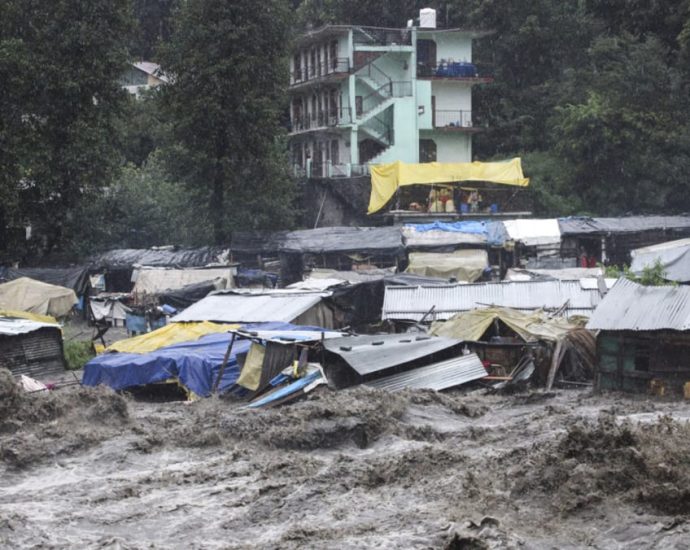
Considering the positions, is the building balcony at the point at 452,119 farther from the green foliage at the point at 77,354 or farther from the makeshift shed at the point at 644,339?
the makeshift shed at the point at 644,339

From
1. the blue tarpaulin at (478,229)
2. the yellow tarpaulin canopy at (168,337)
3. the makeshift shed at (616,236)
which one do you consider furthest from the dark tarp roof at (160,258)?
the makeshift shed at (616,236)

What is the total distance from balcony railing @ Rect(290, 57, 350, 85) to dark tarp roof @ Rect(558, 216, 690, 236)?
16791 millimetres

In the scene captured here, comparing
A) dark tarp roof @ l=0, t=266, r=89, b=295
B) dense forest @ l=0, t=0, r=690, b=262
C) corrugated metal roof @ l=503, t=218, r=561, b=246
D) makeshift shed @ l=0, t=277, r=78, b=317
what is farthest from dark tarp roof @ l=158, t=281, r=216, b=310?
corrugated metal roof @ l=503, t=218, r=561, b=246

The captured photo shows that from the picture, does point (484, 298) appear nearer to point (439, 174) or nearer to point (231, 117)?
point (231, 117)

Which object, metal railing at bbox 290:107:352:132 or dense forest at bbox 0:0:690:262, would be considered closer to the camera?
dense forest at bbox 0:0:690:262

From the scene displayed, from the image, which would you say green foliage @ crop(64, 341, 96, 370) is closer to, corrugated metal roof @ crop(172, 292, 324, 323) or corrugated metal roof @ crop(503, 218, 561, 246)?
corrugated metal roof @ crop(172, 292, 324, 323)

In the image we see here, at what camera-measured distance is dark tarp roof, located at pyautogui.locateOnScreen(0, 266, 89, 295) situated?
4394cm

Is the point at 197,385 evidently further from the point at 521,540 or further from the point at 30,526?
the point at 521,540

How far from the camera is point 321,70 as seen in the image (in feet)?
193

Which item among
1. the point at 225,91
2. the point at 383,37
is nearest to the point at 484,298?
the point at 225,91

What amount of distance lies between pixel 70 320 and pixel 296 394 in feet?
65.7

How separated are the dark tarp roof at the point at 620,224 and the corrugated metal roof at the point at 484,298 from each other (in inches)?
440

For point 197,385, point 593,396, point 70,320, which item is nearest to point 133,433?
point 197,385

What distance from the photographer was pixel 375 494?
18.2m
